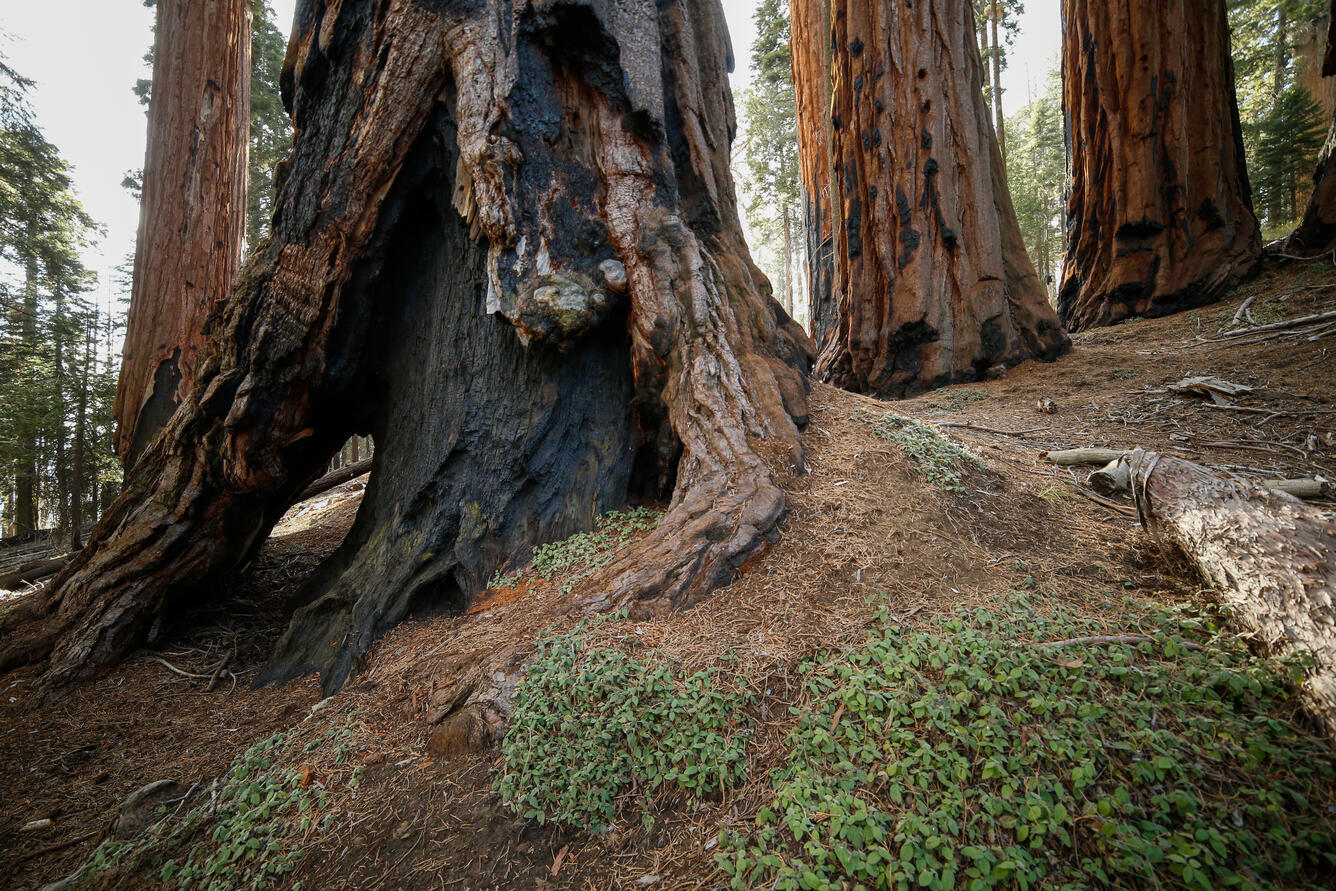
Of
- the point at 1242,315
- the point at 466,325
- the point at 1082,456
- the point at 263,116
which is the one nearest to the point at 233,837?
the point at 466,325

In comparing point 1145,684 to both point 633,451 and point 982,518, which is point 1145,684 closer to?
point 982,518

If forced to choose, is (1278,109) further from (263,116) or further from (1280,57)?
(263,116)

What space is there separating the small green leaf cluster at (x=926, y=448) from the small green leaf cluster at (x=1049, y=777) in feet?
4.20

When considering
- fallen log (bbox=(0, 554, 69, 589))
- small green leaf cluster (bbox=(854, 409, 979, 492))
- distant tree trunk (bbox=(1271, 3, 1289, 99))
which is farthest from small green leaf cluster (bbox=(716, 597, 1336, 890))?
distant tree trunk (bbox=(1271, 3, 1289, 99))

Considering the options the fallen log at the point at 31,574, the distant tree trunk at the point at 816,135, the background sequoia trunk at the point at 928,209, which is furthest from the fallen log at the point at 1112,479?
the fallen log at the point at 31,574

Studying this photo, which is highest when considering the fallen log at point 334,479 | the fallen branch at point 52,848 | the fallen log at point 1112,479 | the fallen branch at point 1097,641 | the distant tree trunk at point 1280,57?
the distant tree trunk at point 1280,57

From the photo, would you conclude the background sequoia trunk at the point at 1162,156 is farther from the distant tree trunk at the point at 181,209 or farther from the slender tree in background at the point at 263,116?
the slender tree in background at the point at 263,116

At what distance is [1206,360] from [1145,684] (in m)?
5.35

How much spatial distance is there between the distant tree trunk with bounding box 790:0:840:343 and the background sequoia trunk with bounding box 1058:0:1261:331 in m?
3.68

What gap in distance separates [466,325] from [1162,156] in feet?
31.5

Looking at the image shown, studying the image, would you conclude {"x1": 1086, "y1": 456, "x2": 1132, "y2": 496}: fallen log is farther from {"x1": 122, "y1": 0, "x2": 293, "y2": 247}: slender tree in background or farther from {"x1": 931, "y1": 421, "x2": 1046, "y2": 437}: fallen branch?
{"x1": 122, "y1": 0, "x2": 293, "y2": 247}: slender tree in background

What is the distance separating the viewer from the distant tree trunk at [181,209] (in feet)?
19.8

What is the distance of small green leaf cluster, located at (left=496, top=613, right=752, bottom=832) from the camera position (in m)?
1.80

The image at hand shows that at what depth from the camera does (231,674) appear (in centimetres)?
395
